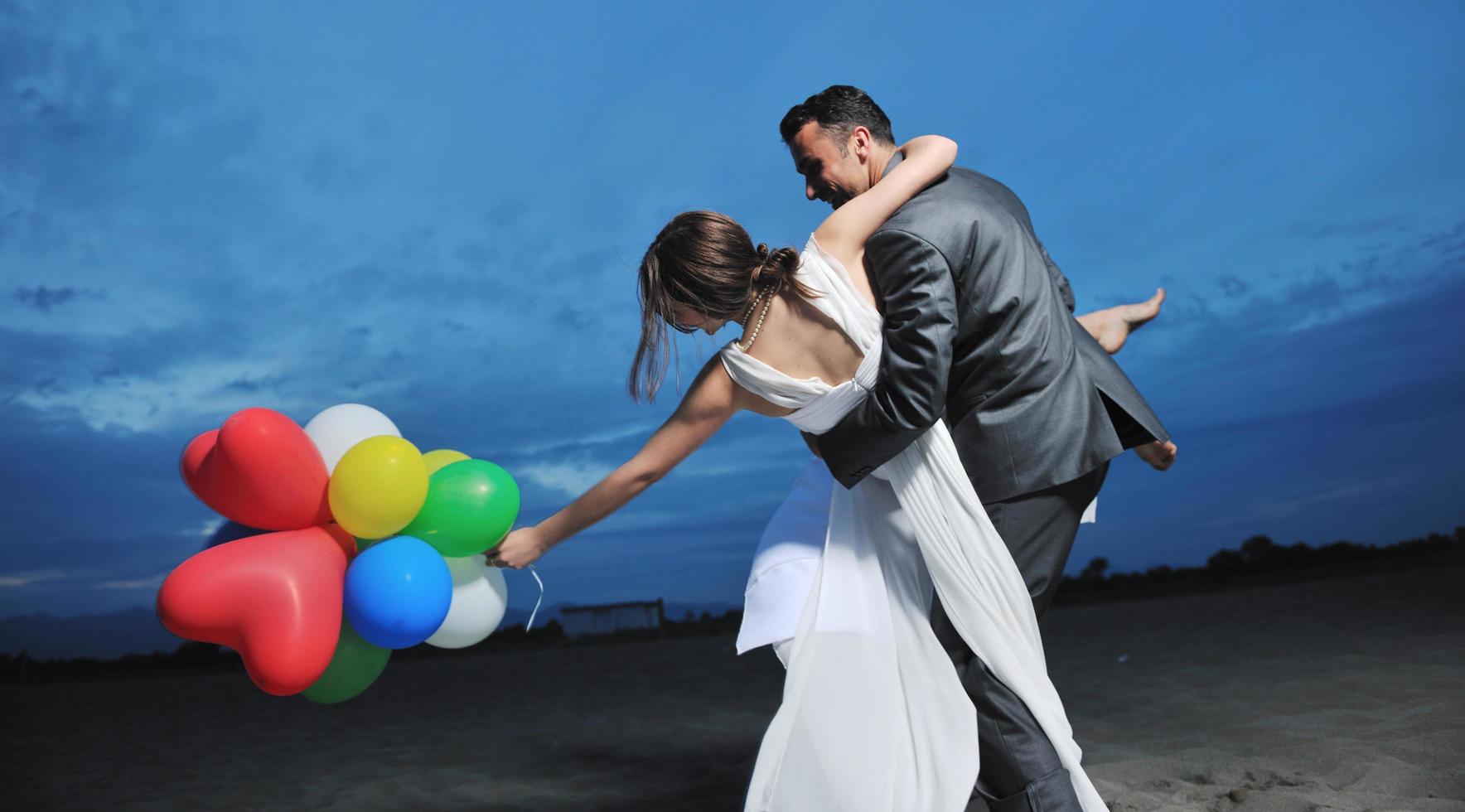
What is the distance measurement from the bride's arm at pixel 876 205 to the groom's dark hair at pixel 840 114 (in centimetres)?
24

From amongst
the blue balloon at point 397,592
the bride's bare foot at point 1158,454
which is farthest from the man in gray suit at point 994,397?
the blue balloon at point 397,592

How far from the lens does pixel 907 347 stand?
1673 millimetres

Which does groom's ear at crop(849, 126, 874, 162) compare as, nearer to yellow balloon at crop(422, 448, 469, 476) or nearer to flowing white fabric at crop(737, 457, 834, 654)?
flowing white fabric at crop(737, 457, 834, 654)

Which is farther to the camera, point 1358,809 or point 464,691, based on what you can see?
point 464,691

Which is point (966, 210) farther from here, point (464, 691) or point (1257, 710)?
point (464, 691)

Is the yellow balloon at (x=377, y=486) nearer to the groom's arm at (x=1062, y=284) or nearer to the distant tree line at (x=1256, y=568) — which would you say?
the groom's arm at (x=1062, y=284)

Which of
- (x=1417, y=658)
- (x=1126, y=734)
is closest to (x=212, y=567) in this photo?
(x=1126, y=734)

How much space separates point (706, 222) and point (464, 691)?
5.92m

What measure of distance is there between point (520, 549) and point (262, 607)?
0.57m

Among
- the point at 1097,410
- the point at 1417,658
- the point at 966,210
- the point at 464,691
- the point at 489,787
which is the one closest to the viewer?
the point at 966,210

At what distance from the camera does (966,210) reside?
175cm

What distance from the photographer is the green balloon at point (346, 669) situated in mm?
2256

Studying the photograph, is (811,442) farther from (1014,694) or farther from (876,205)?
(1014,694)

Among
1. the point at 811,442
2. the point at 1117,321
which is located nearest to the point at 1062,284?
the point at 1117,321
